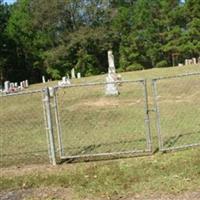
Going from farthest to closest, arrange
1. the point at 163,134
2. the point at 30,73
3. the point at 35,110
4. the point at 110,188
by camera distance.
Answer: the point at 30,73 < the point at 35,110 < the point at 163,134 < the point at 110,188

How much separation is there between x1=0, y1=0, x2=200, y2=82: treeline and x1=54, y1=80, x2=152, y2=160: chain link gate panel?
148 ft

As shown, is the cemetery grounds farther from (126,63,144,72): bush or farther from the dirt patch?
(126,63,144,72): bush

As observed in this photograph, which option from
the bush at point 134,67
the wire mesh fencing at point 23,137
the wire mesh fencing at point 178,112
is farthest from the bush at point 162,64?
the wire mesh fencing at point 23,137

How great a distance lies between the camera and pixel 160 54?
69.2m

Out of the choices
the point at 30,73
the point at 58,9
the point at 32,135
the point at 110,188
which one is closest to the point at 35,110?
the point at 32,135

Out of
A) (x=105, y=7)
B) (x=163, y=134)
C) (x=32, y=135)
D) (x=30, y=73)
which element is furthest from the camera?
(x=105, y=7)

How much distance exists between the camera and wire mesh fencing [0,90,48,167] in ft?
35.0

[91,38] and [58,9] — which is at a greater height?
[58,9]

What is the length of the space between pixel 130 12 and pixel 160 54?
8319mm

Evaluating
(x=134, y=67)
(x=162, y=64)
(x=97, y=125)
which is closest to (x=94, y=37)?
(x=134, y=67)

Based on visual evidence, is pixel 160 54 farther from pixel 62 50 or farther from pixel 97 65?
pixel 62 50

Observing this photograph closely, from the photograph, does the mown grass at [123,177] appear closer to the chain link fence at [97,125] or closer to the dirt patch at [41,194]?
the dirt patch at [41,194]

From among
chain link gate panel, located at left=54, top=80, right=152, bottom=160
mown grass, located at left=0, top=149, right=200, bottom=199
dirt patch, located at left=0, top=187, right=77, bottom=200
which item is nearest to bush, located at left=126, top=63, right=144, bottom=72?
chain link gate panel, located at left=54, top=80, right=152, bottom=160

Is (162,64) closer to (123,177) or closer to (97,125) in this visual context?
(97,125)
